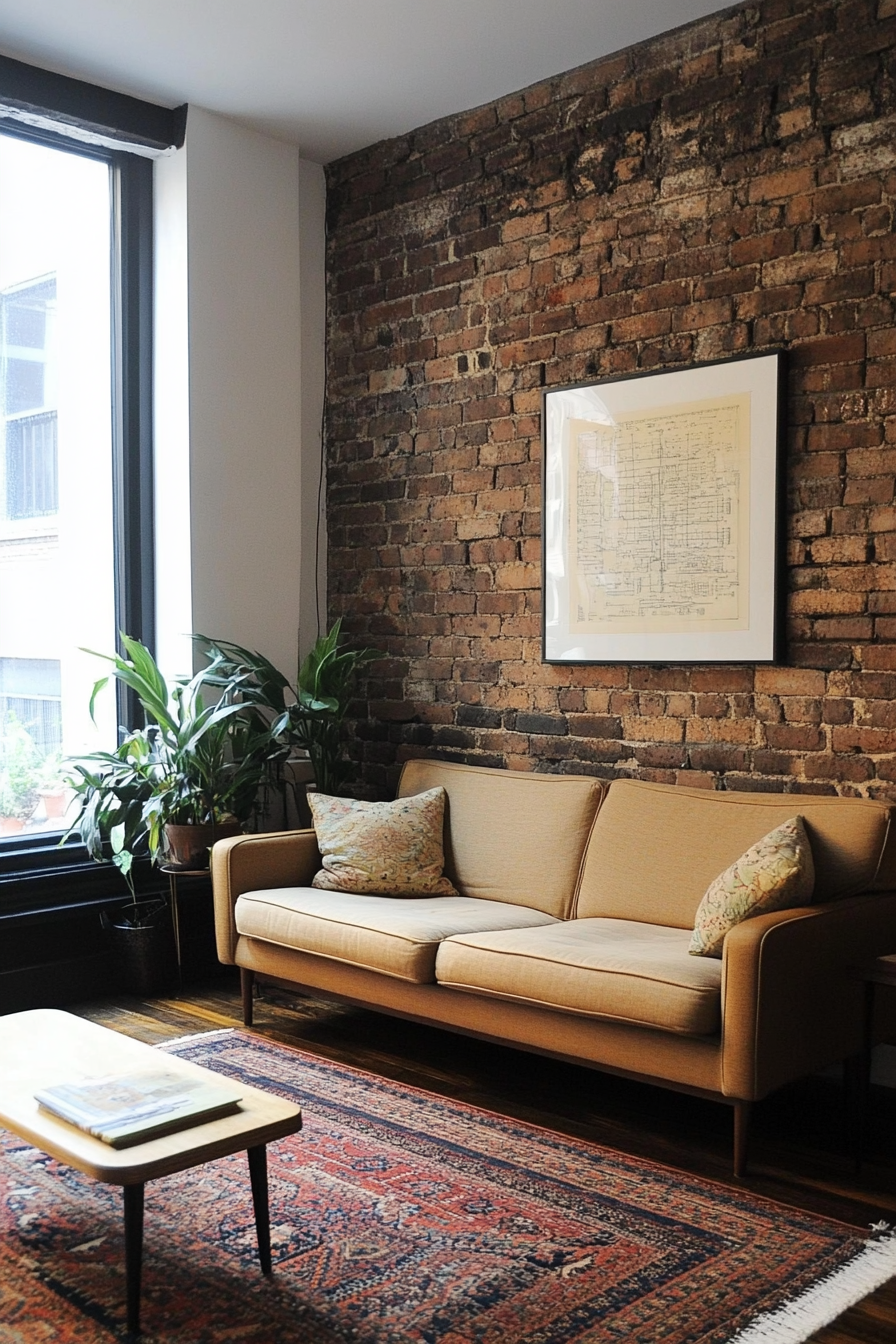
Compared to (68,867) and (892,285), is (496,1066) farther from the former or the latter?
(892,285)

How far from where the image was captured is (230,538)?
4.95 m

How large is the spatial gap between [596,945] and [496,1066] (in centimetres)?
70

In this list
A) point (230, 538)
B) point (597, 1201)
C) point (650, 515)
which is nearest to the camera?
point (597, 1201)

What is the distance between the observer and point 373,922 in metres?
3.69

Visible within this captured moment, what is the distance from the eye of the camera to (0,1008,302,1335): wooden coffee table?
86.3 inches

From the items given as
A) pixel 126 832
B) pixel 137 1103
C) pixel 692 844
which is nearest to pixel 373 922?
pixel 692 844

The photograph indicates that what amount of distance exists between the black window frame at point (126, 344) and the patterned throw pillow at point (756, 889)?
2.42 metres

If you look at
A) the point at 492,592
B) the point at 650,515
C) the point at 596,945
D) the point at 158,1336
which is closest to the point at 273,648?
the point at 492,592

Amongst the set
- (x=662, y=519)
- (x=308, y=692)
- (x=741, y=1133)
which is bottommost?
(x=741, y=1133)

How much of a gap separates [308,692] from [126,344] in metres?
1.54

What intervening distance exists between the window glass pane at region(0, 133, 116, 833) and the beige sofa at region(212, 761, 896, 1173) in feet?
3.13

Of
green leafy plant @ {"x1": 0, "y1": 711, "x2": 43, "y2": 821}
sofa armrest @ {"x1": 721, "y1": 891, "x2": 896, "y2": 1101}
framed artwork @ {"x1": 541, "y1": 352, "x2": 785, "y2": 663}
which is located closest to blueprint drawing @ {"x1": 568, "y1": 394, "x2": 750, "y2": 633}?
framed artwork @ {"x1": 541, "y1": 352, "x2": 785, "y2": 663}

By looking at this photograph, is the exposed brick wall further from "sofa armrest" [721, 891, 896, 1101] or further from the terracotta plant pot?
the terracotta plant pot

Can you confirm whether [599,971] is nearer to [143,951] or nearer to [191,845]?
[191,845]
